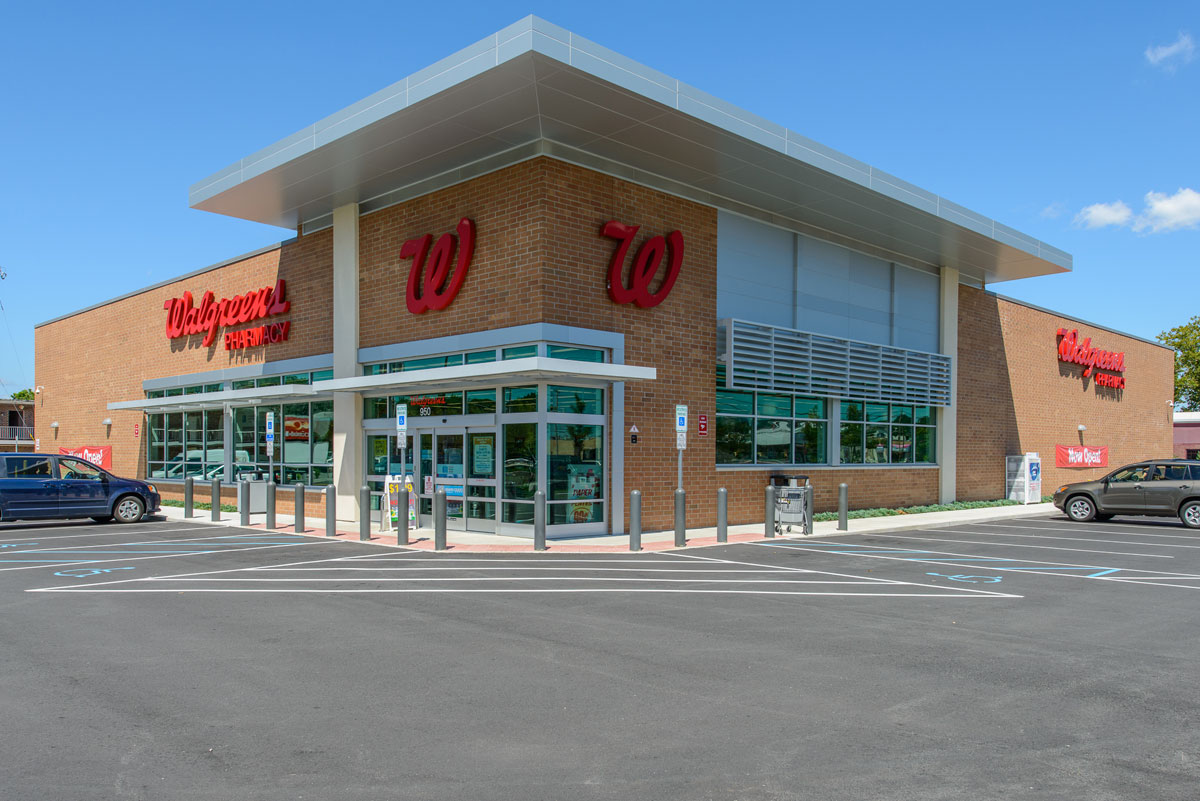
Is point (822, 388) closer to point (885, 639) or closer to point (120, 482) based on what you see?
point (885, 639)

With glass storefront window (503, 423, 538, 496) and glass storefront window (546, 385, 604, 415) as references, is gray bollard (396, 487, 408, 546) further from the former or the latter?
glass storefront window (546, 385, 604, 415)

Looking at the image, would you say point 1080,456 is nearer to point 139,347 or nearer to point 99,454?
point 139,347

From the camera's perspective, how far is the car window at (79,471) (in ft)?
66.4

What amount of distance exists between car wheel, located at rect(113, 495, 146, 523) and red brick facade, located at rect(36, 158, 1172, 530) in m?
3.91

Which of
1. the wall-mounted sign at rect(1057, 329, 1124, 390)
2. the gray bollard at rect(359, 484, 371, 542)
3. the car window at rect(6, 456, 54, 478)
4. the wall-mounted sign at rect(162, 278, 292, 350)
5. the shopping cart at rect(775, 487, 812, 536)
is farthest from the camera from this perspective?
the wall-mounted sign at rect(1057, 329, 1124, 390)

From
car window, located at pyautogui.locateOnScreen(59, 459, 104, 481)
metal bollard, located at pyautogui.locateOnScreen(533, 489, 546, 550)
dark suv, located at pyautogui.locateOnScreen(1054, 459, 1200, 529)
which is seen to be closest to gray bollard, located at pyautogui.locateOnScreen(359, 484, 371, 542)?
metal bollard, located at pyautogui.locateOnScreen(533, 489, 546, 550)

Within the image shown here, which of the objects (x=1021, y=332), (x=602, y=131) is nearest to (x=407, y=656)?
(x=602, y=131)

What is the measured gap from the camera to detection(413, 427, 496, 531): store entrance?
17.7m

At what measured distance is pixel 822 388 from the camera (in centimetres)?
2244

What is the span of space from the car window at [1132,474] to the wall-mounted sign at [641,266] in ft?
42.2

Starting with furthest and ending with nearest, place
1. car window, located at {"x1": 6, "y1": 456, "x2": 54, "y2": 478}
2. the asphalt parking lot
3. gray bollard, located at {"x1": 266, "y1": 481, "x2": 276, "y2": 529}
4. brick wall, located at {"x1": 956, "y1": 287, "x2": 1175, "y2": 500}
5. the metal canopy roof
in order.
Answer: brick wall, located at {"x1": 956, "y1": 287, "x2": 1175, "y2": 500} < car window, located at {"x1": 6, "y1": 456, "x2": 54, "y2": 478} < gray bollard, located at {"x1": 266, "y1": 481, "x2": 276, "y2": 529} < the metal canopy roof < the asphalt parking lot

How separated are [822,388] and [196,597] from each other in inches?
621

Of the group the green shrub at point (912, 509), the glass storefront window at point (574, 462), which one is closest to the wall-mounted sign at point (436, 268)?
the glass storefront window at point (574, 462)

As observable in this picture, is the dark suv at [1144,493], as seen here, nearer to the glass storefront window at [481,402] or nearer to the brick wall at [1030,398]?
the brick wall at [1030,398]
